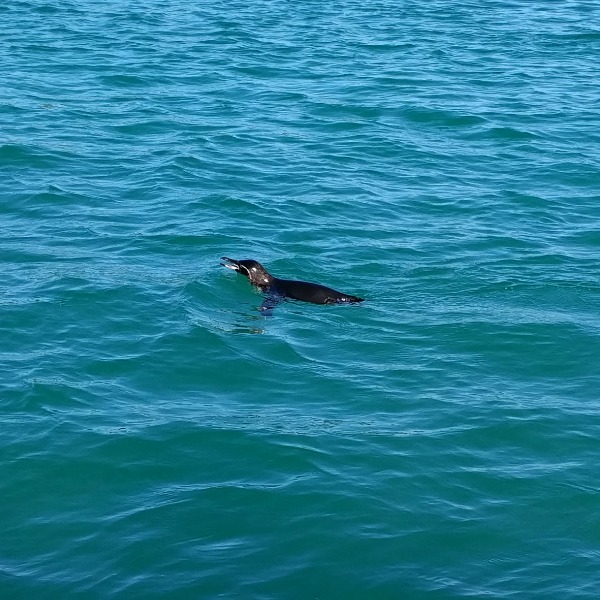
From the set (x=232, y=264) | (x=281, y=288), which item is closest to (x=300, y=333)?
(x=281, y=288)

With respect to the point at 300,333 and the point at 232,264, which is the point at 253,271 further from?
the point at 300,333

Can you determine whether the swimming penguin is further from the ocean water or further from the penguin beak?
the ocean water

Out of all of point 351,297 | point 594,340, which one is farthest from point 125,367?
point 594,340

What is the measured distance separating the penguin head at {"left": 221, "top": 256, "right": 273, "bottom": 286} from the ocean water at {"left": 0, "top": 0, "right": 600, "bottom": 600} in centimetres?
43

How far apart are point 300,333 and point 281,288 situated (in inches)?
41.5

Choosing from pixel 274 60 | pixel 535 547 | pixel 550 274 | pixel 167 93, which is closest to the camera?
pixel 535 547

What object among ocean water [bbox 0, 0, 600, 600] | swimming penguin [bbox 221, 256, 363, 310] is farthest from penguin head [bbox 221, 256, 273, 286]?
ocean water [bbox 0, 0, 600, 600]

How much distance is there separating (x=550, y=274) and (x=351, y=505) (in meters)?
6.08

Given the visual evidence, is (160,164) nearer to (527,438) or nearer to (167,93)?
(167,93)

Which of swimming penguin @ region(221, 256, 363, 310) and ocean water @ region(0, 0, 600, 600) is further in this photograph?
swimming penguin @ region(221, 256, 363, 310)

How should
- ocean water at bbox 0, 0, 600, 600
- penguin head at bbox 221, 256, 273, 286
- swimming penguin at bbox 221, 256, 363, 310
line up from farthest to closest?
penguin head at bbox 221, 256, 273, 286
swimming penguin at bbox 221, 256, 363, 310
ocean water at bbox 0, 0, 600, 600

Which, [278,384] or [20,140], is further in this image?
[20,140]

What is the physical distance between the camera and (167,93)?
2405 cm

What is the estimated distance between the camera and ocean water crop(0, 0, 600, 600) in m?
10.0
